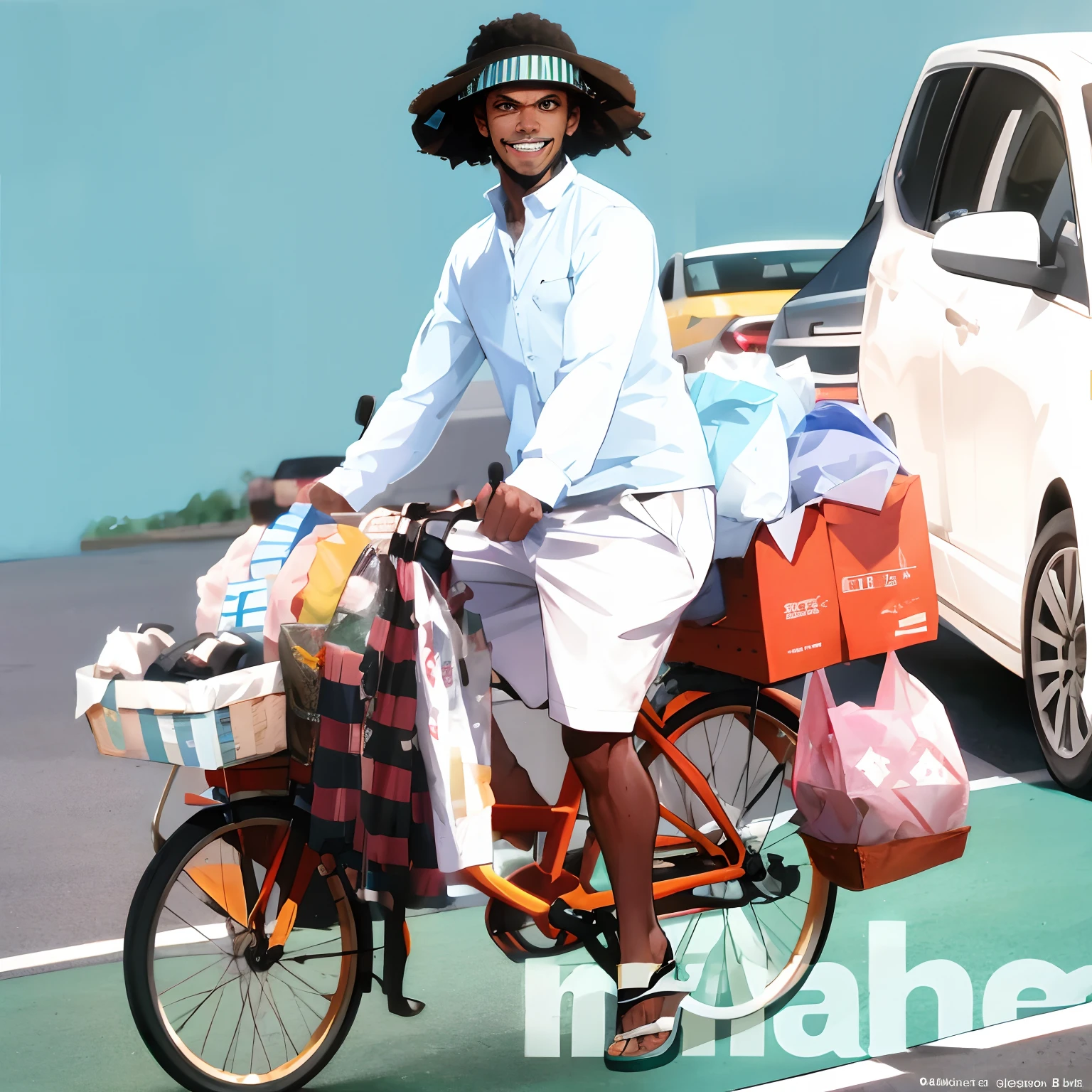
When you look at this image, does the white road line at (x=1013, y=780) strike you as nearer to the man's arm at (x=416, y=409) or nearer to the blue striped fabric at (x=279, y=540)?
the man's arm at (x=416, y=409)

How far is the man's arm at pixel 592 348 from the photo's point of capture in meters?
2.70

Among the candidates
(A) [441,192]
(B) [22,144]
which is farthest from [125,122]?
(A) [441,192]

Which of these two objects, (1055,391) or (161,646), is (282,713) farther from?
(1055,391)

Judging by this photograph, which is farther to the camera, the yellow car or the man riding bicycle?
the yellow car

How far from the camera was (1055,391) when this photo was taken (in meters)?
4.16

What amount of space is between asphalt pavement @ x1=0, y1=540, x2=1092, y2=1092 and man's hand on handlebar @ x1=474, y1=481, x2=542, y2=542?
0.99 meters

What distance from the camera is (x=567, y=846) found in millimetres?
3088

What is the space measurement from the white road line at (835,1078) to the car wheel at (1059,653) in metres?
1.53

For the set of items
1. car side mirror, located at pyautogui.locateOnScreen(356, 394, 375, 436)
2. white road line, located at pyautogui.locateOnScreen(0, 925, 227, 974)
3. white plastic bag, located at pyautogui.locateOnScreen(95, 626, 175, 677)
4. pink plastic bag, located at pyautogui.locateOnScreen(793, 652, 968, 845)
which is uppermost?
car side mirror, located at pyautogui.locateOnScreen(356, 394, 375, 436)

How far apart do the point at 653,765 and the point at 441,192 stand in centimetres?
382

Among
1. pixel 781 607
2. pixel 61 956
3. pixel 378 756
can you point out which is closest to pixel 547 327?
pixel 781 607

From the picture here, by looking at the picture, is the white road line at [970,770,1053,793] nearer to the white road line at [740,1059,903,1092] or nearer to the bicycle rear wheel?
the bicycle rear wheel

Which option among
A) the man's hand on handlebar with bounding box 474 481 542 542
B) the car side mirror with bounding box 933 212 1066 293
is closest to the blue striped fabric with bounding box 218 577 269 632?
the man's hand on handlebar with bounding box 474 481 542 542

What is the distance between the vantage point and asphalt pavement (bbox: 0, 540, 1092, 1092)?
323 centimetres
